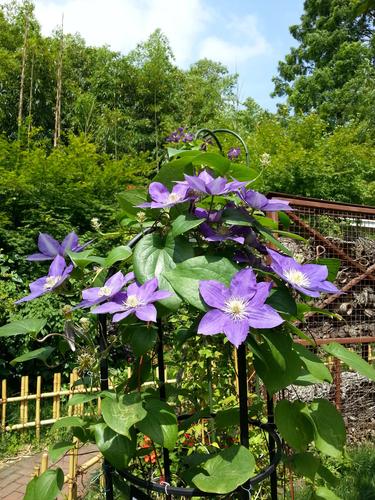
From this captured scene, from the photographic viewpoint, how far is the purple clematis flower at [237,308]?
0.61 meters

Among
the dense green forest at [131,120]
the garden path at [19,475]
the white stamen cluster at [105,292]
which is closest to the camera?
the white stamen cluster at [105,292]

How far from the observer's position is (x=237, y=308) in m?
0.63

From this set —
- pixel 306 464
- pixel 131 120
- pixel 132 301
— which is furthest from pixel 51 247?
pixel 131 120

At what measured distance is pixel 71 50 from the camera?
1509cm

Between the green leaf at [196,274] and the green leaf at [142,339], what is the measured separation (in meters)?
0.10

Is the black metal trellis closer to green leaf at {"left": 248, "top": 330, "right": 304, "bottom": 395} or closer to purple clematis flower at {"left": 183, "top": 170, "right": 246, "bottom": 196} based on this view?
green leaf at {"left": 248, "top": 330, "right": 304, "bottom": 395}

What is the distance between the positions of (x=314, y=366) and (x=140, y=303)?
1.09 feet

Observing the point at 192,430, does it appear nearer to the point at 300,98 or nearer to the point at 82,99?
the point at 82,99

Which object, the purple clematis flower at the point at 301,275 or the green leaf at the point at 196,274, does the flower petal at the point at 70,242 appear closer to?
the green leaf at the point at 196,274

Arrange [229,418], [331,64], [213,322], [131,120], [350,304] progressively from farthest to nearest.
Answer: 1. [331,64]
2. [131,120]
3. [350,304]
4. [229,418]
5. [213,322]

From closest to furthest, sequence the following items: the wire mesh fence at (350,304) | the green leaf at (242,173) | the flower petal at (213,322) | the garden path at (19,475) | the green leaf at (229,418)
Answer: the flower petal at (213,322) < the green leaf at (242,173) < the green leaf at (229,418) < the garden path at (19,475) < the wire mesh fence at (350,304)

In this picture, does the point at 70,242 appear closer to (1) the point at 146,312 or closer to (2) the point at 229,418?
(1) the point at 146,312

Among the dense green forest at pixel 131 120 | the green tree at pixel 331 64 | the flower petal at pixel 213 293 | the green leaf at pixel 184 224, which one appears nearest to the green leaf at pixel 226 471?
the flower petal at pixel 213 293

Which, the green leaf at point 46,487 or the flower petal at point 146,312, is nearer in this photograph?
the flower petal at point 146,312
